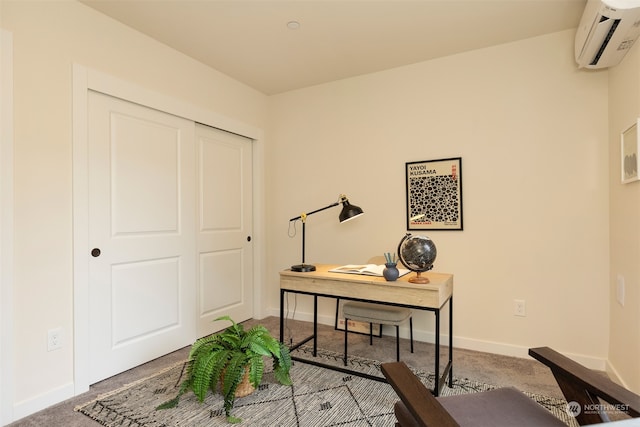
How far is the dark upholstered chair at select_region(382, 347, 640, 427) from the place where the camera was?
38.9 inches

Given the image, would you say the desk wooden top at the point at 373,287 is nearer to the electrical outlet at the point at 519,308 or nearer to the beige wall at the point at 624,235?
the electrical outlet at the point at 519,308

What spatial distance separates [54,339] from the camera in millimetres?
2016

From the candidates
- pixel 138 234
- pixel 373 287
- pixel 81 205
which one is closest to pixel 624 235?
pixel 373 287

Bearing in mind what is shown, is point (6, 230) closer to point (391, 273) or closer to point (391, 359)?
point (391, 273)

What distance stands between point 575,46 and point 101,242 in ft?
11.3

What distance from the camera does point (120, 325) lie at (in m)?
2.41

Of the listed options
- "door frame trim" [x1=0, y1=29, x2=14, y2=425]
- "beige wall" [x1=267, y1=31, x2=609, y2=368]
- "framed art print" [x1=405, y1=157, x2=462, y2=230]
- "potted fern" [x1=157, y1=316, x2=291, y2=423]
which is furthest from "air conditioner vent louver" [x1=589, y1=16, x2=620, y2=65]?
"door frame trim" [x1=0, y1=29, x2=14, y2=425]

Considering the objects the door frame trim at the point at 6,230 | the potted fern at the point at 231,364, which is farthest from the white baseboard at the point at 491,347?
the door frame trim at the point at 6,230

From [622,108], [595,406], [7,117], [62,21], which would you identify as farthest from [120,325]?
[622,108]

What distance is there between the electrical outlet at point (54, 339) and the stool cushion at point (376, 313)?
1.82 meters

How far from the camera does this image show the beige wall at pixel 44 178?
1.88 metres

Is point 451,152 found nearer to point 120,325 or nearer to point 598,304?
point 598,304

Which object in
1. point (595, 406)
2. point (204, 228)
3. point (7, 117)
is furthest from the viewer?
point (204, 228)

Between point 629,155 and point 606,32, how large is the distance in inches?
27.5
